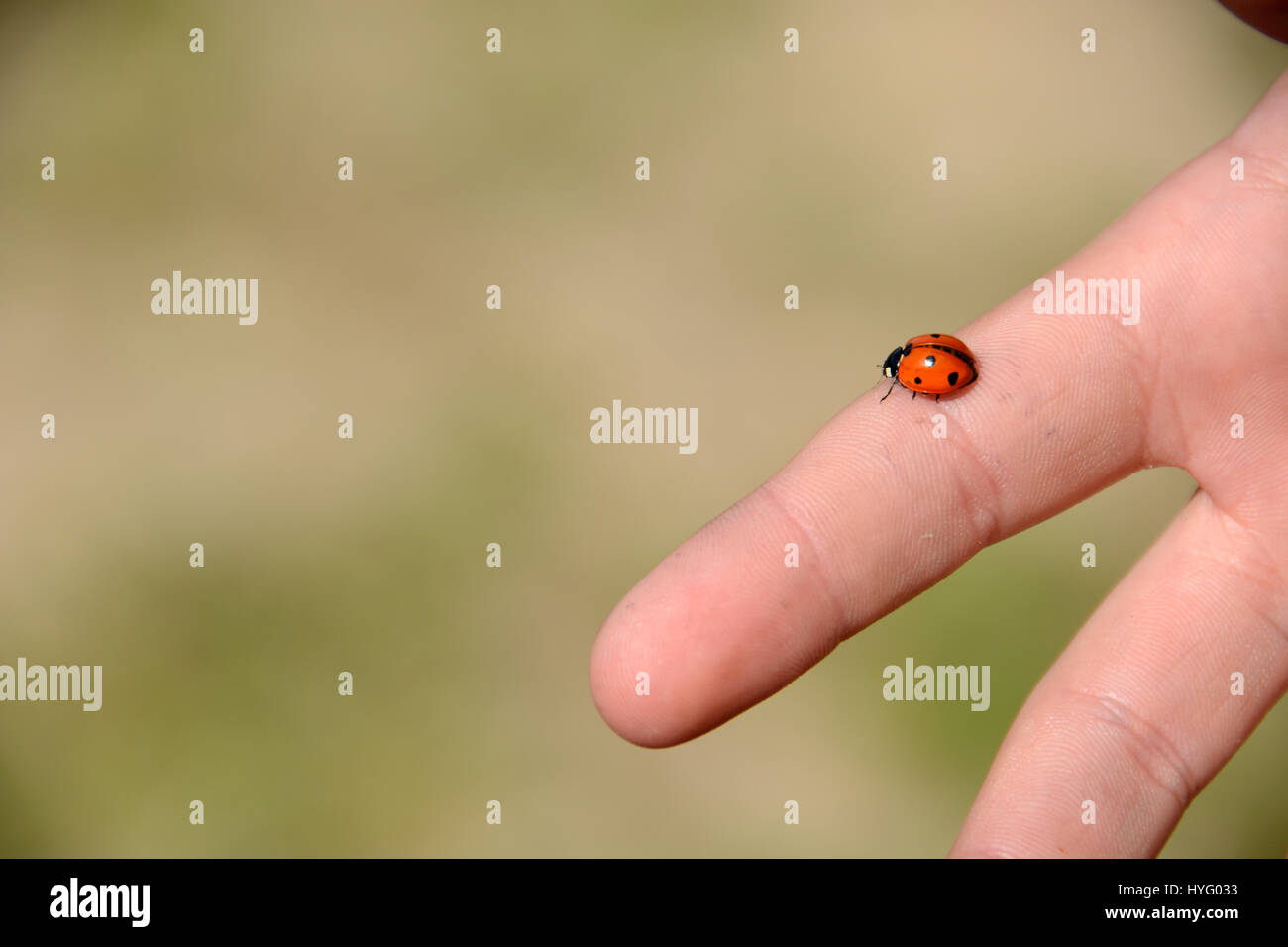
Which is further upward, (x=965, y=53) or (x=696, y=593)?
→ (x=965, y=53)

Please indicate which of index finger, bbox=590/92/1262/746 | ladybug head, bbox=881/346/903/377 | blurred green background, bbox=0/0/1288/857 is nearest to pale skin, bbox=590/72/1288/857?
index finger, bbox=590/92/1262/746

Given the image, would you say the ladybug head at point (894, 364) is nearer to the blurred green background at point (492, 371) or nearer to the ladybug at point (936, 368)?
the ladybug at point (936, 368)

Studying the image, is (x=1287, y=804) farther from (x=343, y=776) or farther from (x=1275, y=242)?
(x=343, y=776)

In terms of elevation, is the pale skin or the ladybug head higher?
the ladybug head

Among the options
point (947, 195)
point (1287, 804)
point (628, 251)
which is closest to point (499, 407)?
point (628, 251)

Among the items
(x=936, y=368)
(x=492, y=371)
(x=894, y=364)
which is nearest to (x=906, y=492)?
(x=936, y=368)

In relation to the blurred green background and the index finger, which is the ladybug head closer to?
the index finger

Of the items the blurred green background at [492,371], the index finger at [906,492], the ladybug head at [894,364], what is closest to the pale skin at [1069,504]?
the index finger at [906,492]
